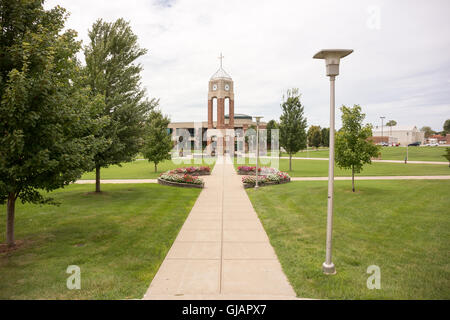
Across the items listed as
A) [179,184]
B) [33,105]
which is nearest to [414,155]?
[179,184]

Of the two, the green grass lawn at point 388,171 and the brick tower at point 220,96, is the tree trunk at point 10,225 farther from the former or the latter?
the brick tower at point 220,96

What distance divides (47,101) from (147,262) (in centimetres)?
389

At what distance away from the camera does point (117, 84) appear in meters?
13.2

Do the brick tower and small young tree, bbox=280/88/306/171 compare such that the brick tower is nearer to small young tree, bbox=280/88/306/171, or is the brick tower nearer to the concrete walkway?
small young tree, bbox=280/88/306/171

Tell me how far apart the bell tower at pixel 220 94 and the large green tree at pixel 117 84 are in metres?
43.2

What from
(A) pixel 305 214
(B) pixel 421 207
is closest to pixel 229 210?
(A) pixel 305 214

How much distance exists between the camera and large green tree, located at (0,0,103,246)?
5.26 metres

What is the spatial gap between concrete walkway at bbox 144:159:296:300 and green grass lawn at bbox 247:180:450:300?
35 cm

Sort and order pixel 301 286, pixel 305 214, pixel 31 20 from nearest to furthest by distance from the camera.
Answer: pixel 301 286, pixel 31 20, pixel 305 214

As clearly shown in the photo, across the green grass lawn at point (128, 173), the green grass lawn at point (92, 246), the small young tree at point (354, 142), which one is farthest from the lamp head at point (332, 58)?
the green grass lawn at point (128, 173)

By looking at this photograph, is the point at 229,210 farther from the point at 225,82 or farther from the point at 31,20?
the point at 225,82
